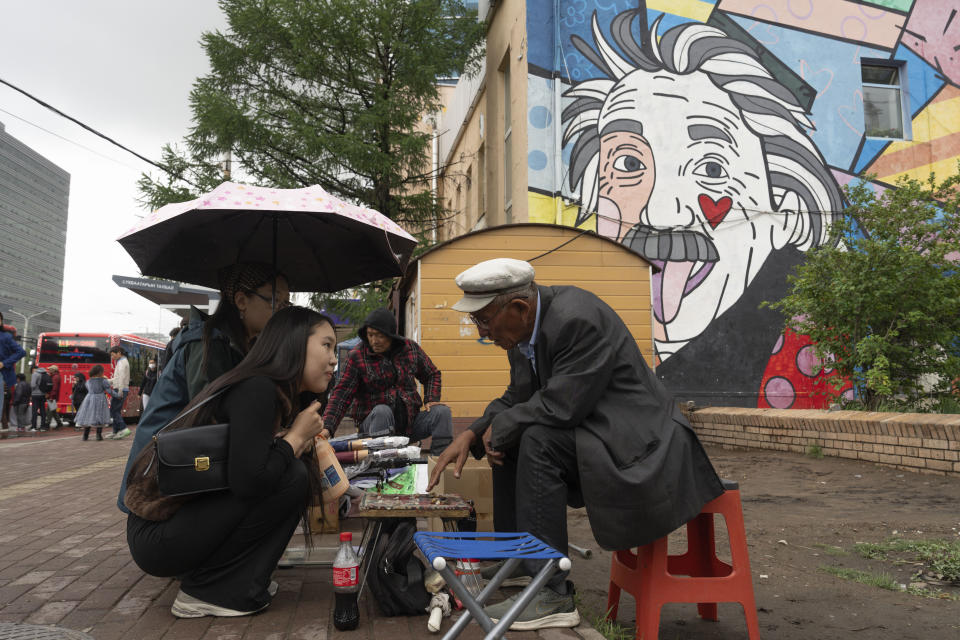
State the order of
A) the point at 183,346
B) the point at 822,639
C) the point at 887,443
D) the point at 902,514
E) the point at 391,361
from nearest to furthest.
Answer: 1. the point at 822,639
2. the point at 183,346
3. the point at 902,514
4. the point at 391,361
5. the point at 887,443

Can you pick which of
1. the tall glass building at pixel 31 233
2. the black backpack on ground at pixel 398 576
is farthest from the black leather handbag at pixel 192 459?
the tall glass building at pixel 31 233

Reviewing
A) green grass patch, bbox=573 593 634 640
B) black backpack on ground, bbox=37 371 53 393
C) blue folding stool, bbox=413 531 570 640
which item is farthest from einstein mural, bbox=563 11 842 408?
black backpack on ground, bbox=37 371 53 393

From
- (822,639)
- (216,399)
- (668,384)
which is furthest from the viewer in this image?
(668,384)

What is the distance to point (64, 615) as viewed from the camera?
3.06m

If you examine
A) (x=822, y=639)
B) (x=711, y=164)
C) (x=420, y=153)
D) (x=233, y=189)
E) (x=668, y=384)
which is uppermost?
(x=420, y=153)

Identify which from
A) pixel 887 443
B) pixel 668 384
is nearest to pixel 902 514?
pixel 887 443

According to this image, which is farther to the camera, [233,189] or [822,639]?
A: [233,189]

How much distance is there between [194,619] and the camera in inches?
117

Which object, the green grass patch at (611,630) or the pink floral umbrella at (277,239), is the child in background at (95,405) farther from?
the green grass patch at (611,630)

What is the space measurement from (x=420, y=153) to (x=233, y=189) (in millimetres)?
12949

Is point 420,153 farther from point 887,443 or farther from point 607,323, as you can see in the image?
point 607,323

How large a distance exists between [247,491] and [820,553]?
3697 millimetres

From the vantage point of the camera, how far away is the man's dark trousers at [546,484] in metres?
2.79

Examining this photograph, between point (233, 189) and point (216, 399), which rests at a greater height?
point (233, 189)
